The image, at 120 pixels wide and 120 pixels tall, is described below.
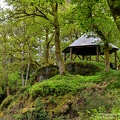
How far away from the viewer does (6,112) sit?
16.2 meters

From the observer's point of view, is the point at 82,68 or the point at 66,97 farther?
the point at 82,68

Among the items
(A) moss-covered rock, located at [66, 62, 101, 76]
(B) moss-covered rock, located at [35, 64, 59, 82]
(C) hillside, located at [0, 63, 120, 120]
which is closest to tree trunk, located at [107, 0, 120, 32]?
(C) hillside, located at [0, 63, 120, 120]

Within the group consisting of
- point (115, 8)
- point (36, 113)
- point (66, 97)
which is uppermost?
point (115, 8)

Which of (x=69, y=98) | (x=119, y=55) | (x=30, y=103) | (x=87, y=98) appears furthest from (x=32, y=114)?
(x=119, y=55)

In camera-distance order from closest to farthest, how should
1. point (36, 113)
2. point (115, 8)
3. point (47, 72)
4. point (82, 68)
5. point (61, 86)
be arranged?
point (115, 8) → point (36, 113) → point (61, 86) → point (82, 68) → point (47, 72)

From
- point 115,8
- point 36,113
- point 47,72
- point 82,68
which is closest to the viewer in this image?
point 115,8

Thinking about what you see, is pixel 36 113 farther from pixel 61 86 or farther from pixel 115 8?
pixel 115 8

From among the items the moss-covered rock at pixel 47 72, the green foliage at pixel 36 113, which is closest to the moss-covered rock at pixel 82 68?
the moss-covered rock at pixel 47 72

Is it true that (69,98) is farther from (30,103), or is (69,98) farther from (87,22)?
(87,22)

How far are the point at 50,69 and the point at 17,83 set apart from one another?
9856 mm

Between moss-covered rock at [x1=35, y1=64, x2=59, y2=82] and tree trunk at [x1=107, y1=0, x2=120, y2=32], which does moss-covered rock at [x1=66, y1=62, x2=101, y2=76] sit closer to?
moss-covered rock at [x1=35, y1=64, x2=59, y2=82]

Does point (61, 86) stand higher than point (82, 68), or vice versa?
point (82, 68)

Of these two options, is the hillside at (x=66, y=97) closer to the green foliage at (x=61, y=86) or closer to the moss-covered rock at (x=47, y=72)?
the green foliage at (x=61, y=86)

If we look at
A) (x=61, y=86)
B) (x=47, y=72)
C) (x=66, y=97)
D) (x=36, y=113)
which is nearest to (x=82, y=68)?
(x=47, y=72)
